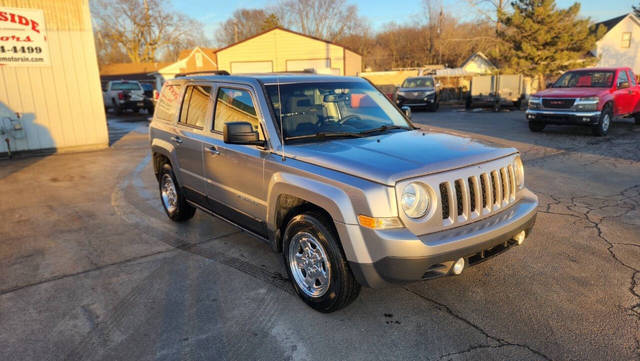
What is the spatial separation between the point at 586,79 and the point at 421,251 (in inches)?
491

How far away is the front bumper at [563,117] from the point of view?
11469 mm

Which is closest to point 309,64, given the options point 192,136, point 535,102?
point 535,102

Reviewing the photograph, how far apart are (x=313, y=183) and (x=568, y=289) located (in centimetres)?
242

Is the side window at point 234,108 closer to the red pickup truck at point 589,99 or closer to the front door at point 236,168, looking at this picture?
the front door at point 236,168

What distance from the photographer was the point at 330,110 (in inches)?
161

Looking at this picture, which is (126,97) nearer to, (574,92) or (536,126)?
(536,126)

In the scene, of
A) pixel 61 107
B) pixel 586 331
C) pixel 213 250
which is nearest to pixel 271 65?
pixel 61 107

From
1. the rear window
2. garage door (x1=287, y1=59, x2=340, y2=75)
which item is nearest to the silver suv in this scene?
the rear window

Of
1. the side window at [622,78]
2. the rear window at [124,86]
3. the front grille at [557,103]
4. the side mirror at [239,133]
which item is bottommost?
the front grille at [557,103]

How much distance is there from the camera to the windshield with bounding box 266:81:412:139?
3.84m

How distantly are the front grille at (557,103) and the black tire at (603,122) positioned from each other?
830 millimetres

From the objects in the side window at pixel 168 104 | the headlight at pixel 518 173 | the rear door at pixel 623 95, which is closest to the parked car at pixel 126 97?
the side window at pixel 168 104

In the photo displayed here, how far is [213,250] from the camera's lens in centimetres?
475

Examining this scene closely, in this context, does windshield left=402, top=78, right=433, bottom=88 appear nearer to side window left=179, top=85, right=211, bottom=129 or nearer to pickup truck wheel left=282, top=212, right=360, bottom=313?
side window left=179, top=85, right=211, bottom=129
